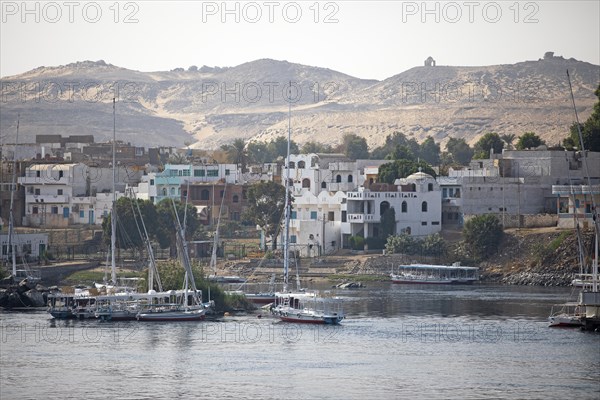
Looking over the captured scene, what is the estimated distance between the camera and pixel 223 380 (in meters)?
54.4

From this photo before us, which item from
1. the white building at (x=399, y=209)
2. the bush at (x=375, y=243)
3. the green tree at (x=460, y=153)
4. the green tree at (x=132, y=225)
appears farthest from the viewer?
the green tree at (x=460, y=153)

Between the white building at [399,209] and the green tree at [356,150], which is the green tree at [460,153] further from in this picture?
the white building at [399,209]

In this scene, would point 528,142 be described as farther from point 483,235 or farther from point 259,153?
point 259,153

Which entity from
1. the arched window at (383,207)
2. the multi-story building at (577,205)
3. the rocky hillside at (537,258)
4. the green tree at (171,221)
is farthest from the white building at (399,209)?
the green tree at (171,221)

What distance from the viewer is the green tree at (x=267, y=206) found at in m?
102

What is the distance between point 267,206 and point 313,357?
143ft

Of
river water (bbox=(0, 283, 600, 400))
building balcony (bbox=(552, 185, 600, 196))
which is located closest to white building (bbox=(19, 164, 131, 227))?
building balcony (bbox=(552, 185, 600, 196))

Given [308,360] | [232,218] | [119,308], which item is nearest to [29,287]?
[119,308]

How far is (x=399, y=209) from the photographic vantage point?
100 meters

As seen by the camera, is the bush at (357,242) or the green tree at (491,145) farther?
the green tree at (491,145)

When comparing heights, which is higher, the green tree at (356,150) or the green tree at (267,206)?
the green tree at (356,150)

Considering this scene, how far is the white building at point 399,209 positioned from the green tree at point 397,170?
6278 millimetres

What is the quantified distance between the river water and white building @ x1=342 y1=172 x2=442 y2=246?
23714mm

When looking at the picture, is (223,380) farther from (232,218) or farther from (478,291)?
(232,218)
